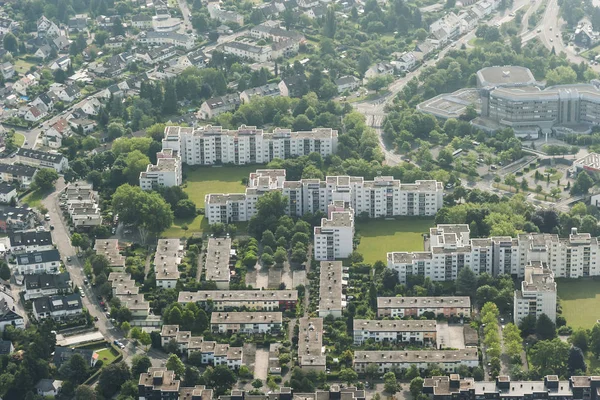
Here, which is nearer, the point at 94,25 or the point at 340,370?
the point at 340,370

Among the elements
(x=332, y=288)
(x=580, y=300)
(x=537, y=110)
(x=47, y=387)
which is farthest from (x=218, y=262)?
(x=537, y=110)

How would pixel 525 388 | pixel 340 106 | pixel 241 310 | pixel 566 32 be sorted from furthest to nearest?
pixel 566 32, pixel 340 106, pixel 241 310, pixel 525 388

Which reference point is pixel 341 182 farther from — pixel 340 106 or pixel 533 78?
pixel 533 78

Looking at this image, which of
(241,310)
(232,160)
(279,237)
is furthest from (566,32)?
(241,310)

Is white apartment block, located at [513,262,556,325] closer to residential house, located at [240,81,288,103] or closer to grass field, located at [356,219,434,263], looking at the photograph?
grass field, located at [356,219,434,263]

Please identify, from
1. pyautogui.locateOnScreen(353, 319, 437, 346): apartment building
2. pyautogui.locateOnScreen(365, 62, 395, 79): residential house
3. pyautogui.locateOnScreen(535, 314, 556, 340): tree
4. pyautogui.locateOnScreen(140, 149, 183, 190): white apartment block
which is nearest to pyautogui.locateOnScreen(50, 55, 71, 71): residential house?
pyautogui.locateOnScreen(140, 149, 183, 190): white apartment block

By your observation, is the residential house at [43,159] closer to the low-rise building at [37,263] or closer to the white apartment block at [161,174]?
the white apartment block at [161,174]

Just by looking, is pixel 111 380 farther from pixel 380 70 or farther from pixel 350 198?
pixel 380 70
